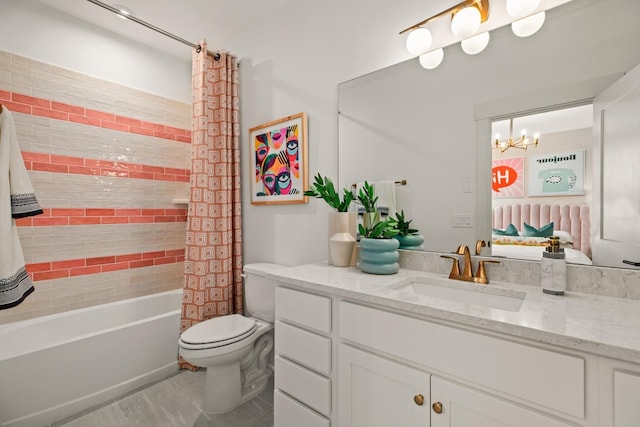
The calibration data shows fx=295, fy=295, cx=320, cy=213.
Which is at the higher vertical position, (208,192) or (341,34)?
(341,34)

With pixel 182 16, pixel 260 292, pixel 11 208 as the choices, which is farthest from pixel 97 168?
pixel 260 292

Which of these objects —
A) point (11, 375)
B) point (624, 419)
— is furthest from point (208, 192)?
point (624, 419)

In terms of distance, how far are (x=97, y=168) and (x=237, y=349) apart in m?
1.86

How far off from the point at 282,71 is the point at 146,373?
7.94ft

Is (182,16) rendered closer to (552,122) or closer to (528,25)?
(528,25)

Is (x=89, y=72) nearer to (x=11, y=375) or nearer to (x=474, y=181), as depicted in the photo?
(x=11, y=375)

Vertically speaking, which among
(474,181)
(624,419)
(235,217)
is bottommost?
(624,419)

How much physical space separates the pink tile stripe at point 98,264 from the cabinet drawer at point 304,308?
1.81m

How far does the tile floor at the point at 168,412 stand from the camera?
5.64ft

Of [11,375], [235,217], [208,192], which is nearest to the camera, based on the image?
[11,375]

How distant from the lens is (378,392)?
1.08 m

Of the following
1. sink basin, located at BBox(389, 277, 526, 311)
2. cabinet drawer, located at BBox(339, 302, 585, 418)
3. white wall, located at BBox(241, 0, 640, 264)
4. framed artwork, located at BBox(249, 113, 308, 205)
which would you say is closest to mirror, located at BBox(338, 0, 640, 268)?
white wall, located at BBox(241, 0, 640, 264)

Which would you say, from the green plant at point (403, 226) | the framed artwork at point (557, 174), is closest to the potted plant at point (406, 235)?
the green plant at point (403, 226)

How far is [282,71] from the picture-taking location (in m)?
2.22
